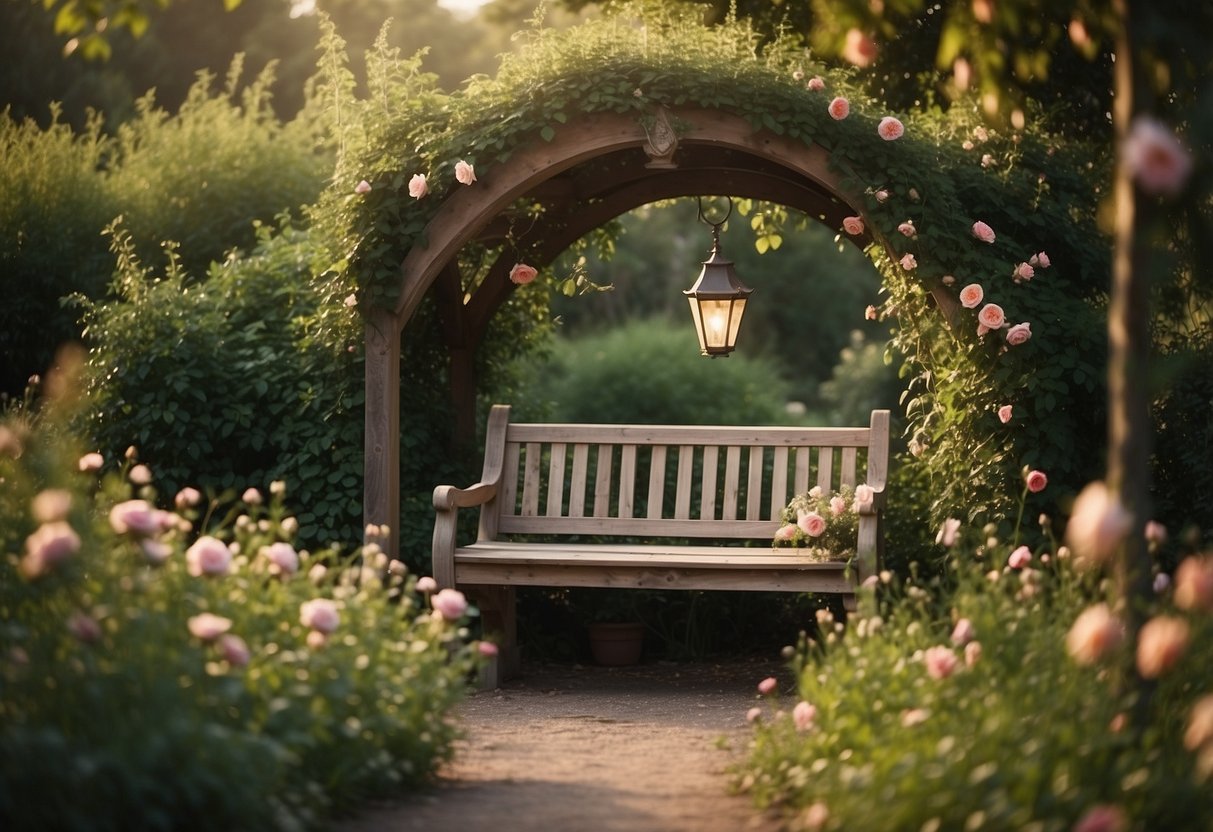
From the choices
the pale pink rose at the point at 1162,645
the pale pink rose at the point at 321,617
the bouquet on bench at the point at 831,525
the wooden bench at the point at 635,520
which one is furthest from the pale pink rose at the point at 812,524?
the pale pink rose at the point at 1162,645

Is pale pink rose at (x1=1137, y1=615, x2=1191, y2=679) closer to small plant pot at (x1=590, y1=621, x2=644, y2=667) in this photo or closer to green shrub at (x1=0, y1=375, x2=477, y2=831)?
green shrub at (x1=0, y1=375, x2=477, y2=831)

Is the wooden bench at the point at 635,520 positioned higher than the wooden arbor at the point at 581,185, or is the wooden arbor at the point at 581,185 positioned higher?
the wooden arbor at the point at 581,185

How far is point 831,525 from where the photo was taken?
5.79 metres

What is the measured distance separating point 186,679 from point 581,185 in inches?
171

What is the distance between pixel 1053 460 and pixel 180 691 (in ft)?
12.4

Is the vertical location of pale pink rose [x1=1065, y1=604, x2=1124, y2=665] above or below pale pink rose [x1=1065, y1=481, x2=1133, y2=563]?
below

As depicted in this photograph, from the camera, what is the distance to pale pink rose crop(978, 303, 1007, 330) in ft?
18.0

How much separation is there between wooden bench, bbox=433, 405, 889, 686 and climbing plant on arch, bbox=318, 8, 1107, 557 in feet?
1.25

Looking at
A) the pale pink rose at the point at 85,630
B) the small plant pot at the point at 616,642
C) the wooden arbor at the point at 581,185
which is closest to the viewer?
the pale pink rose at the point at 85,630

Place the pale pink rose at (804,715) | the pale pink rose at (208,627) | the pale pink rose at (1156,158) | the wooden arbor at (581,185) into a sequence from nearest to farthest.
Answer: the pale pink rose at (1156,158) < the pale pink rose at (208,627) < the pale pink rose at (804,715) < the wooden arbor at (581,185)

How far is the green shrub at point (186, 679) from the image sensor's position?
2.73 meters

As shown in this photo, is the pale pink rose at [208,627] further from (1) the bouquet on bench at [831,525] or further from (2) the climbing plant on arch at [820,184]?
(1) the bouquet on bench at [831,525]

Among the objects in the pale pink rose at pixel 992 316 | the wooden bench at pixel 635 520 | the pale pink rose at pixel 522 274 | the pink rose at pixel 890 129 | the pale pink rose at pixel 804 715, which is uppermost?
the pink rose at pixel 890 129

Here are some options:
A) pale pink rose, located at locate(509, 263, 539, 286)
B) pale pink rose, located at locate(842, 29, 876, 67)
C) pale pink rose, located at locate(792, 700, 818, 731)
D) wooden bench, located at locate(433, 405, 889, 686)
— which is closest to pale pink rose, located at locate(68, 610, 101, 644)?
pale pink rose, located at locate(792, 700, 818, 731)
